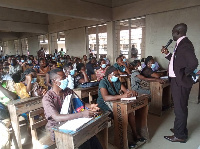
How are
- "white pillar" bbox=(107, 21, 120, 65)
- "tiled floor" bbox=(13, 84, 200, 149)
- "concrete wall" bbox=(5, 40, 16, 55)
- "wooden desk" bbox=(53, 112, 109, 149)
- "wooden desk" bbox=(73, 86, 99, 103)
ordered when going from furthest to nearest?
"concrete wall" bbox=(5, 40, 16, 55) → "white pillar" bbox=(107, 21, 120, 65) → "wooden desk" bbox=(73, 86, 99, 103) → "tiled floor" bbox=(13, 84, 200, 149) → "wooden desk" bbox=(53, 112, 109, 149)

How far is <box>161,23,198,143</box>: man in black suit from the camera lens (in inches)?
95.7

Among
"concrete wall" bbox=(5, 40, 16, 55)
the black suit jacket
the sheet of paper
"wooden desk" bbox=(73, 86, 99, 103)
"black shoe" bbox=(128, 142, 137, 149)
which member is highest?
"concrete wall" bbox=(5, 40, 16, 55)

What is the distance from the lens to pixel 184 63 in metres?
2.47

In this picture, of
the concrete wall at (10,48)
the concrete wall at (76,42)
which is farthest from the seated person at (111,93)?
the concrete wall at (10,48)

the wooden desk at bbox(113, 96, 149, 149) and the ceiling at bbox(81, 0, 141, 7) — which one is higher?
the ceiling at bbox(81, 0, 141, 7)

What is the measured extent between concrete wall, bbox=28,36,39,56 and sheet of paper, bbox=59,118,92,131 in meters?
13.8

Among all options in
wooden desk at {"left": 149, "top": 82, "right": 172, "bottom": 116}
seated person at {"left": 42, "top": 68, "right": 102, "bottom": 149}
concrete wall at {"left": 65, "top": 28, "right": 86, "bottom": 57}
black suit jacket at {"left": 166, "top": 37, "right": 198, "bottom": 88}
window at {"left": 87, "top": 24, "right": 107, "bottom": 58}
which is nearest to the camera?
seated person at {"left": 42, "top": 68, "right": 102, "bottom": 149}

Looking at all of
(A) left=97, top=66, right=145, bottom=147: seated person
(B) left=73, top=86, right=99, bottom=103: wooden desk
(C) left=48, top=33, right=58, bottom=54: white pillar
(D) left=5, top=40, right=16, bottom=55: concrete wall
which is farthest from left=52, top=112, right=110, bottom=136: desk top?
(D) left=5, top=40, right=16, bottom=55: concrete wall

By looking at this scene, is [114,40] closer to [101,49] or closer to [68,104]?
[101,49]

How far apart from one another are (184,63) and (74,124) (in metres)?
1.79

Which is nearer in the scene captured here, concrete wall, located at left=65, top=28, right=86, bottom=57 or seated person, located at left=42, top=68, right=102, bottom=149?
seated person, located at left=42, top=68, right=102, bottom=149

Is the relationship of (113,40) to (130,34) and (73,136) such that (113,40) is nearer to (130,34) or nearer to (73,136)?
(130,34)

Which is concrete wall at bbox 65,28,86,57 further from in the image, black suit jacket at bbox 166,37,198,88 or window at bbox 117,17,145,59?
black suit jacket at bbox 166,37,198,88

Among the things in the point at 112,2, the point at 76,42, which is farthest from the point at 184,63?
the point at 76,42
